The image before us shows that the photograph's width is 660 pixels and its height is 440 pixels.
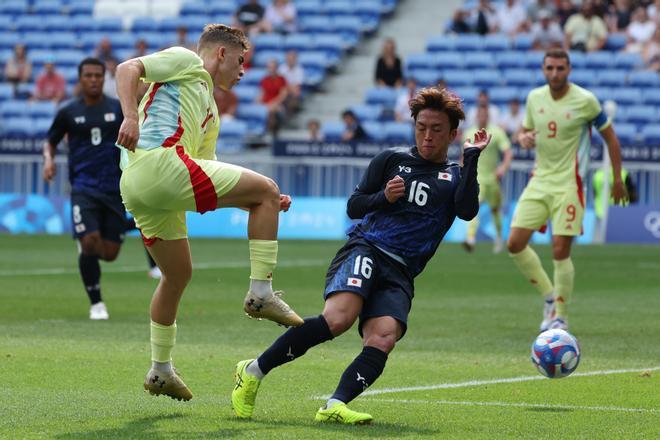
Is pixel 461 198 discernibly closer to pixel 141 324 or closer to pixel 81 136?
pixel 141 324

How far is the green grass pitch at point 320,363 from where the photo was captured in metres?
7.31

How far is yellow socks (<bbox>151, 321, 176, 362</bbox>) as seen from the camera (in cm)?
798

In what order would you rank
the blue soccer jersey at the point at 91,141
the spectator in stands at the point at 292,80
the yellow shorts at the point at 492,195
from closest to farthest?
the blue soccer jersey at the point at 91,141
the yellow shorts at the point at 492,195
the spectator in stands at the point at 292,80

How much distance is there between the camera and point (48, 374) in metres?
9.32

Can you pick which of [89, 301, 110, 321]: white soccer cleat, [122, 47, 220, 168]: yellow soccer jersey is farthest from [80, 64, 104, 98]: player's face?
[122, 47, 220, 168]: yellow soccer jersey

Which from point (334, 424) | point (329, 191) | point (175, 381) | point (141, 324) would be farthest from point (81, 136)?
point (329, 191)

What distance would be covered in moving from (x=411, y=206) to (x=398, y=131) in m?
21.2

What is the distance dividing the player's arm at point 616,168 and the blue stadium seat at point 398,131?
15131mm

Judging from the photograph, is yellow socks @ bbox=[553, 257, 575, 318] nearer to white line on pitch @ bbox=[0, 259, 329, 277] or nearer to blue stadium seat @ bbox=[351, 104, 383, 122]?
white line on pitch @ bbox=[0, 259, 329, 277]

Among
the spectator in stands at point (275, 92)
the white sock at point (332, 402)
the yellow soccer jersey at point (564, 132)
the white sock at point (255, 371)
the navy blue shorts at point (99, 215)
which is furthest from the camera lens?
the spectator in stands at point (275, 92)

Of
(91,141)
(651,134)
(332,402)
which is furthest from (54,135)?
(651,134)

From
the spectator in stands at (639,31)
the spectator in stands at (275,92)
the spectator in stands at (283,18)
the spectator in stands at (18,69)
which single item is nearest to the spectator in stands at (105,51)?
the spectator in stands at (18,69)

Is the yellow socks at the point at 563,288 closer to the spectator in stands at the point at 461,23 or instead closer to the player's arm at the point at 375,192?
the player's arm at the point at 375,192

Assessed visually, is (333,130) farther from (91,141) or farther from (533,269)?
(533,269)
